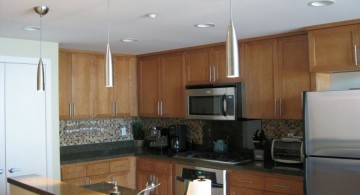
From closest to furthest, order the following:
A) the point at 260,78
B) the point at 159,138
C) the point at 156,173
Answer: the point at 260,78
the point at 156,173
the point at 159,138

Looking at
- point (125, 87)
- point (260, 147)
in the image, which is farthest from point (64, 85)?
point (260, 147)

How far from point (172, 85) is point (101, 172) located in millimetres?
1455

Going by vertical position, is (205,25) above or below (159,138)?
above

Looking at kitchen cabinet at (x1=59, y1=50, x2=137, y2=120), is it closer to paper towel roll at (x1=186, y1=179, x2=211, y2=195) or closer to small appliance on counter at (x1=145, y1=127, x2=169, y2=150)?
small appliance on counter at (x1=145, y1=127, x2=169, y2=150)

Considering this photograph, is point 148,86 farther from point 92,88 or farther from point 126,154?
point 126,154

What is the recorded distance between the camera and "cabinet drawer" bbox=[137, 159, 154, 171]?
16.6ft

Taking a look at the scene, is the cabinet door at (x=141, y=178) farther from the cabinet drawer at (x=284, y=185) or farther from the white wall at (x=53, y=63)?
the cabinet drawer at (x=284, y=185)

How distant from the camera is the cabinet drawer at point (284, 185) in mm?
3646

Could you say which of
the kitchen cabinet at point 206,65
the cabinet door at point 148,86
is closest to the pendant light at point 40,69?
the kitchen cabinet at point 206,65

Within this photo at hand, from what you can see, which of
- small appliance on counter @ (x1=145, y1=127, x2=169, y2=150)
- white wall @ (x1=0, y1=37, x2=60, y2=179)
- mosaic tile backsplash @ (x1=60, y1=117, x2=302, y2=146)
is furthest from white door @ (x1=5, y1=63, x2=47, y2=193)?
small appliance on counter @ (x1=145, y1=127, x2=169, y2=150)

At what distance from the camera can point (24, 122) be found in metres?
4.17

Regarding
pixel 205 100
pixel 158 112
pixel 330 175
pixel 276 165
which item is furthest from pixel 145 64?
pixel 330 175

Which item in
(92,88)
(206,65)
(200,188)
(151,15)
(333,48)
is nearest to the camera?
(200,188)

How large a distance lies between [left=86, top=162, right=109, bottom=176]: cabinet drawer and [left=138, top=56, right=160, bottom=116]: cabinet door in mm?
1047
